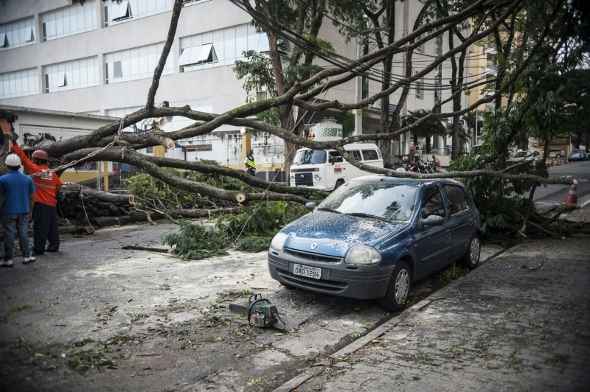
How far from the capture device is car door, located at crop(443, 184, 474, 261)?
743 cm

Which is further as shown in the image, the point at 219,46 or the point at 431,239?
the point at 219,46

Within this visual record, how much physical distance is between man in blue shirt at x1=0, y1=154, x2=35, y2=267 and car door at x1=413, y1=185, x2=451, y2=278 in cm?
619

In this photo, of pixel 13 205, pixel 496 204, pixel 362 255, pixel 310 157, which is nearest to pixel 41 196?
pixel 13 205

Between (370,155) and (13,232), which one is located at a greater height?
(370,155)

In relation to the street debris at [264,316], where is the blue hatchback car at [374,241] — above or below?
above

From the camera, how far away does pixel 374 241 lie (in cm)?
575

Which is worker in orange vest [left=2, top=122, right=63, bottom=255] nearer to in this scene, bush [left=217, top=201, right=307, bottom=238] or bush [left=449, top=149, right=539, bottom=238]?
bush [left=217, top=201, right=307, bottom=238]

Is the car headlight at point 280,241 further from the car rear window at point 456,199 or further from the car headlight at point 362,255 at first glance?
the car rear window at point 456,199

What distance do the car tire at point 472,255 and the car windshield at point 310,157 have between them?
11.5 meters

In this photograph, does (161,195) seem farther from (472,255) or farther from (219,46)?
(219,46)

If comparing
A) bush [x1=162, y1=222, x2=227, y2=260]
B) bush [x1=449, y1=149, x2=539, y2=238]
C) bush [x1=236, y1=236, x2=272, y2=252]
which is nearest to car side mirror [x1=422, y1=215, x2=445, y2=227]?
bush [x1=236, y1=236, x2=272, y2=252]

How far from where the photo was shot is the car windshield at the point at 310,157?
64.0ft

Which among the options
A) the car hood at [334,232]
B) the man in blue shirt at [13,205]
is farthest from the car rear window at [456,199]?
the man in blue shirt at [13,205]

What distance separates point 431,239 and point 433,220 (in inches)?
11.3
